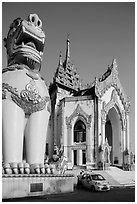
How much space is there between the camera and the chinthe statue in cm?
899

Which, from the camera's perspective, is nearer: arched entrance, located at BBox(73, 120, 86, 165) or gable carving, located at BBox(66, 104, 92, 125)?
arched entrance, located at BBox(73, 120, 86, 165)

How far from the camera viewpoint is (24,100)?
9.41 m

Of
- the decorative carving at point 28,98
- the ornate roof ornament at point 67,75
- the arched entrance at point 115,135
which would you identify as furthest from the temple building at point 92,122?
the decorative carving at point 28,98

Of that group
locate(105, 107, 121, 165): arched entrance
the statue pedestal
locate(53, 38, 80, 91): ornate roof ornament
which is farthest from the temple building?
the statue pedestal

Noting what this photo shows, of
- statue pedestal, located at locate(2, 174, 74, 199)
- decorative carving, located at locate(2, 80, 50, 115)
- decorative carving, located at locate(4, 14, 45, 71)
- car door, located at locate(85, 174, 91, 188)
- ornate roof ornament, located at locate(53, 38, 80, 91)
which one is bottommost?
car door, located at locate(85, 174, 91, 188)

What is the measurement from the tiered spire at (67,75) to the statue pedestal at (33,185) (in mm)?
22614

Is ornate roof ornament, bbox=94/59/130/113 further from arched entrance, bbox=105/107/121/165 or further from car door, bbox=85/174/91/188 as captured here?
car door, bbox=85/174/91/188

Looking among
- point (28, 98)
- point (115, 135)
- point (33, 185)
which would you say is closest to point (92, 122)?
point (115, 135)

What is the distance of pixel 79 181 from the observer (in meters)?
14.2

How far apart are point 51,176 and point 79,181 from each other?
17.9 feet

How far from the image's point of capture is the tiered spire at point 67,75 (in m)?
32.8

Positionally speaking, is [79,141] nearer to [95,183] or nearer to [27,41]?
[95,183]

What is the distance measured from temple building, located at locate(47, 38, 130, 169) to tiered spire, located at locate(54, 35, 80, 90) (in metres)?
0.55

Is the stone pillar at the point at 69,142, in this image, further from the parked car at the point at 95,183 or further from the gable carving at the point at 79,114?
the parked car at the point at 95,183
